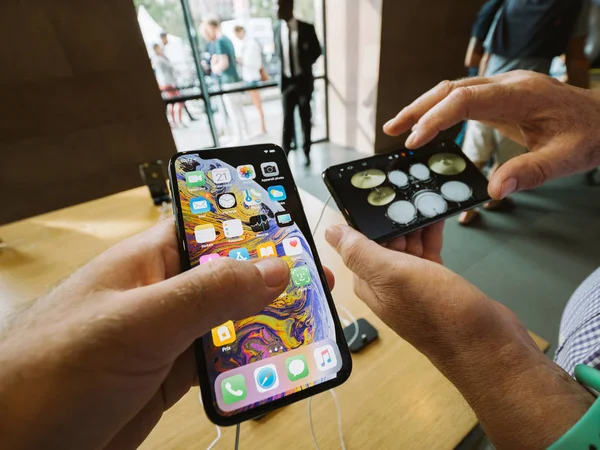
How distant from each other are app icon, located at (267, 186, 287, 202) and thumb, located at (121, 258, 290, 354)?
0.67 feet

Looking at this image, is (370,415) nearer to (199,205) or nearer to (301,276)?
(301,276)

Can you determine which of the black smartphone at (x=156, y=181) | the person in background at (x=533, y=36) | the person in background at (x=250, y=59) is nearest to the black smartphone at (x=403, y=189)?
the black smartphone at (x=156, y=181)

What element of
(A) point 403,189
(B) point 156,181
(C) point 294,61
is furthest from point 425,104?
(C) point 294,61

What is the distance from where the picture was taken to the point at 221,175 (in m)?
Result: 0.56

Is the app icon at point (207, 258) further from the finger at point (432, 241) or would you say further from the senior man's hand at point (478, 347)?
the finger at point (432, 241)

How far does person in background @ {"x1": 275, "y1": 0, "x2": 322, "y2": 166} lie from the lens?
2.21m

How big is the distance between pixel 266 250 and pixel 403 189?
36 cm

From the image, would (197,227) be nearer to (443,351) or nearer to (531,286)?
(443,351)

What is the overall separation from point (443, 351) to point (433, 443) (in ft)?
0.45

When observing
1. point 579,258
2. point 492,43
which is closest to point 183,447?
point 579,258

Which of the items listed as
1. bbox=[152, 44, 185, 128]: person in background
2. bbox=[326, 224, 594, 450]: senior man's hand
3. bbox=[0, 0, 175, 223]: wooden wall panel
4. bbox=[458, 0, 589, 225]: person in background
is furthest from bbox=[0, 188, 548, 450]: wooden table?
bbox=[152, 44, 185, 128]: person in background

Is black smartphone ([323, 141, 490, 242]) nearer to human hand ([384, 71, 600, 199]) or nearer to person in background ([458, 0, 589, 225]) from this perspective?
human hand ([384, 71, 600, 199])

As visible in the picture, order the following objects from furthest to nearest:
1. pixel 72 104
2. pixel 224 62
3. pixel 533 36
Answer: pixel 224 62 → pixel 72 104 → pixel 533 36

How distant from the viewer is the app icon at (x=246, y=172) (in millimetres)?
571
